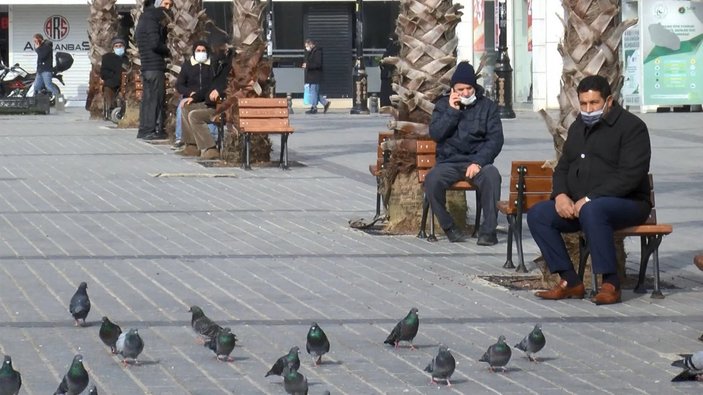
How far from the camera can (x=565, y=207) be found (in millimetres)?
9703

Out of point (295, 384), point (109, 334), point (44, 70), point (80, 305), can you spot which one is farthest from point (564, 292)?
point (44, 70)

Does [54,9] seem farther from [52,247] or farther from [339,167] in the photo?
[52,247]

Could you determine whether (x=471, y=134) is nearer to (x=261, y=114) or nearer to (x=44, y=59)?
(x=261, y=114)

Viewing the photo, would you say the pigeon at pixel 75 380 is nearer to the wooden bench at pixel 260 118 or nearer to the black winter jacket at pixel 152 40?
the wooden bench at pixel 260 118

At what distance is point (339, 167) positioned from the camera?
19188 millimetres

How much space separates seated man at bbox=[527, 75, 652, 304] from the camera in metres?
9.56

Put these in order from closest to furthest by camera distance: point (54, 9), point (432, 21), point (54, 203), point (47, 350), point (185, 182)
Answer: point (47, 350) < point (432, 21) < point (54, 203) < point (185, 182) < point (54, 9)

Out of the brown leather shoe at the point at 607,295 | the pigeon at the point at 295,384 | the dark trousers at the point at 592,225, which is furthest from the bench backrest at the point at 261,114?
the pigeon at the point at 295,384

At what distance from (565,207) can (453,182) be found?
273 centimetres

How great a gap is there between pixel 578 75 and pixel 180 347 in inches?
139

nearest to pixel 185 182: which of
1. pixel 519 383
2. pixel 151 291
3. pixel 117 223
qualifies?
pixel 117 223

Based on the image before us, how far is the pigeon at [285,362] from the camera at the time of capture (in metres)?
6.88

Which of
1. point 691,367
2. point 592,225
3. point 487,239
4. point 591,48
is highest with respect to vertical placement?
point 591,48

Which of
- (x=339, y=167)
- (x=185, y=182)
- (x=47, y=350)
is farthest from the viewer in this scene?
(x=339, y=167)
